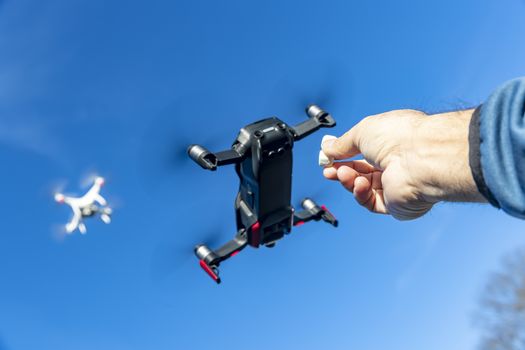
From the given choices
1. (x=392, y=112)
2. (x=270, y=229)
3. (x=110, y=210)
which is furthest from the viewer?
(x=270, y=229)

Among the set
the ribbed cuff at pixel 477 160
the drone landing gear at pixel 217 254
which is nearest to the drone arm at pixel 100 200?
the drone landing gear at pixel 217 254

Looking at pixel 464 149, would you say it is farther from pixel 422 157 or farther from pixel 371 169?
pixel 371 169

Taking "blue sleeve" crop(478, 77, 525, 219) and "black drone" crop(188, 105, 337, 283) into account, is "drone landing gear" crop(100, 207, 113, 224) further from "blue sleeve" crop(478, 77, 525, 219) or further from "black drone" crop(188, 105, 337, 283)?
"blue sleeve" crop(478, 77, 525, 219)

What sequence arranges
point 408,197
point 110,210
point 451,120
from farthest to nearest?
point 110,210 → point 408,197 → point 451,120

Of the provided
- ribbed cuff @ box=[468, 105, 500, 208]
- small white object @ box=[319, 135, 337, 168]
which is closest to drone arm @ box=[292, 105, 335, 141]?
small white object @ box=[319, 135, 337, 168]

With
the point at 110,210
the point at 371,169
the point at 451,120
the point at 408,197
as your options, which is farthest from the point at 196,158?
the point at 451,120

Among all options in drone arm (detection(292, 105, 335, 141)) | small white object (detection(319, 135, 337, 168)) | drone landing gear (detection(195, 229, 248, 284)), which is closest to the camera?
small white object (detection(319, 135, 337, 168))

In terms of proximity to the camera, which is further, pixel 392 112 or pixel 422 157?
pixel 392 112

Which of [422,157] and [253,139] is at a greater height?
[253,139]
